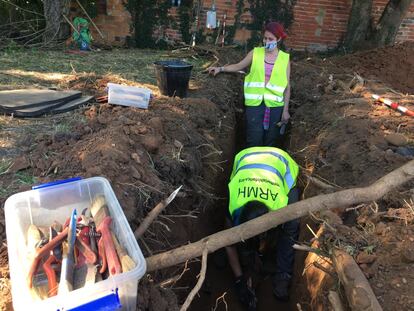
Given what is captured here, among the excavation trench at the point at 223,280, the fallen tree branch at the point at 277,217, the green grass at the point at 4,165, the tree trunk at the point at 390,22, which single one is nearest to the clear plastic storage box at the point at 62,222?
the fallen tree branch at the point at 277,217

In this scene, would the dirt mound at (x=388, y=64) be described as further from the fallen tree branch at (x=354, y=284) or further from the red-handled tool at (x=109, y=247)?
the red-handled tool at (x=109, y=247)

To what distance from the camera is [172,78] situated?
505 centimetres

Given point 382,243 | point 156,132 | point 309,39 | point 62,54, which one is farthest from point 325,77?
point 62,54

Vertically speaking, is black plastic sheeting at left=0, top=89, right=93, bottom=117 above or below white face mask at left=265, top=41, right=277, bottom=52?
below

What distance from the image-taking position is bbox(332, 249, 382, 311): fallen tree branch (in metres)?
2.20

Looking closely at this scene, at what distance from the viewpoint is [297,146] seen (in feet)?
18.4

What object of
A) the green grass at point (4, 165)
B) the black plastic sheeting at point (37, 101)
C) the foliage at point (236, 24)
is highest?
the foliage at point (236, 24)

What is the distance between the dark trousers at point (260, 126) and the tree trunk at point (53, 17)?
5789 mm

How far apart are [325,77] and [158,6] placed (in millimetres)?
4677

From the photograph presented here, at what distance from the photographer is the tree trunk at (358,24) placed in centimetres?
926

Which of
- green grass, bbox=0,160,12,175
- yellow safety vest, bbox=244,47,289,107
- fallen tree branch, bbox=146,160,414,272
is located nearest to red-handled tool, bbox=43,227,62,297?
fallen tree branch, bbox=146,160,414,272

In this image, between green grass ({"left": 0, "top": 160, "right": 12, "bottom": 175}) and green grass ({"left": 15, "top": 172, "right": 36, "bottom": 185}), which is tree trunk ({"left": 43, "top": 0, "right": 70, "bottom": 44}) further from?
green grass ({"left": 15, "top": 172, "right": 36, "bottom": 185})

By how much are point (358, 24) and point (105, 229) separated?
30.0 ft

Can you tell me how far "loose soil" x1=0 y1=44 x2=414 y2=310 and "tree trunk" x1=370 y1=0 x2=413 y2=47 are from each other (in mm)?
3390
